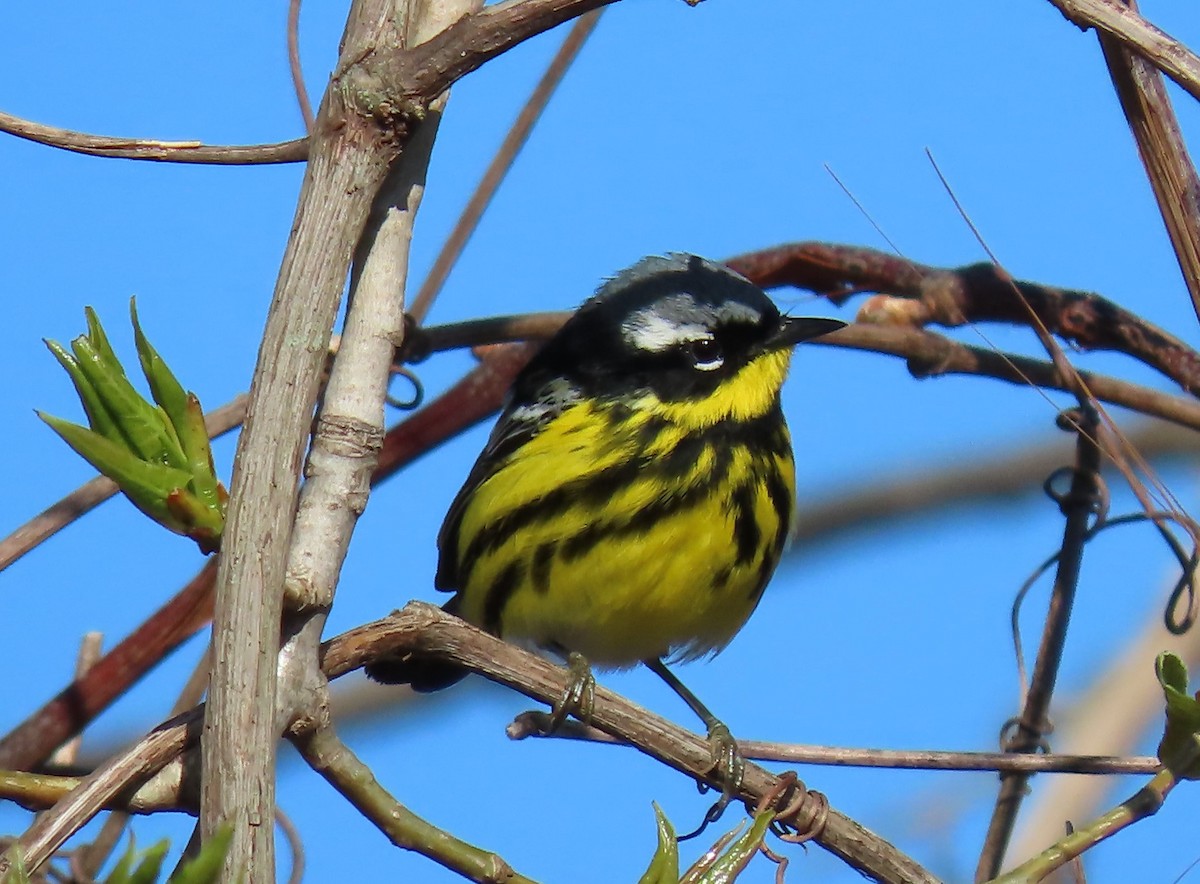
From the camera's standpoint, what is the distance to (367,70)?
1845 millimetres

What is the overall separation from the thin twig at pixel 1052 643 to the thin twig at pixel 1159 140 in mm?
515

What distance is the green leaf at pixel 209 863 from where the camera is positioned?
117 cm

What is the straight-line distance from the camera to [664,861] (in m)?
1.44

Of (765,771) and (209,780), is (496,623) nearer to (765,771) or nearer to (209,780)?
(765,771)

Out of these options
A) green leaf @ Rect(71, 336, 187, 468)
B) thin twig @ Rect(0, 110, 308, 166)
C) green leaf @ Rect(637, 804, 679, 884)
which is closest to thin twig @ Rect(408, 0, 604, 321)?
thin twig @ Rect(0, 110, 308, 166)

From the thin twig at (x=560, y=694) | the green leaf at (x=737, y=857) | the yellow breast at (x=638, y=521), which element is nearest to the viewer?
the green leaf at (x=737, y=857)

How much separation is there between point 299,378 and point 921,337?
1.76 metres

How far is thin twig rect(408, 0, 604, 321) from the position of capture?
3121 millimetres

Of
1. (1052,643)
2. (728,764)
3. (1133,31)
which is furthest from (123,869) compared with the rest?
(1052,643)

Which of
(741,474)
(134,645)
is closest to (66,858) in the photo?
(134,645)

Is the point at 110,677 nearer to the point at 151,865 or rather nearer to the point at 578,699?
the point at 578,699

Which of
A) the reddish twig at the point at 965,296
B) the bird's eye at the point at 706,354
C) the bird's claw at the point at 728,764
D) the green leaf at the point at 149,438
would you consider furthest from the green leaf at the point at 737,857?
the bird's eye at the point at 706,354

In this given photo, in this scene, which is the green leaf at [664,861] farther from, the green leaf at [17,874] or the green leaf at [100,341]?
the green leaf at [100,341]

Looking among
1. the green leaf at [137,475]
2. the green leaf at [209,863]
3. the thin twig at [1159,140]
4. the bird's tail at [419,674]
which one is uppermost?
the thin twig at [1159,140]
